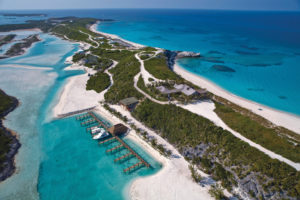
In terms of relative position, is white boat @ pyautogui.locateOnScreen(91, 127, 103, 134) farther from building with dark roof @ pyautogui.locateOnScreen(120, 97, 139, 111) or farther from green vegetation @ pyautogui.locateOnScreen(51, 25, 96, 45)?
green vegetation @ pyautogui.locateOnScreen(51, 25, 96, 45)

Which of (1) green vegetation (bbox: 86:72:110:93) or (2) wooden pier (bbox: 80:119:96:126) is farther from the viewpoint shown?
(1) green vegetation (bbox: 86:72:110:93)

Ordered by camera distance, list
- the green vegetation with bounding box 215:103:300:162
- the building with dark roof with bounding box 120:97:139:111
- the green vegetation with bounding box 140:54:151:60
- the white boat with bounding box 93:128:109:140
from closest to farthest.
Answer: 1. the green vegetation with bounding box 215:103:300:162
2. the white boat with bounding box 93:128:109:140
3. the building with dark roof with bounding box 120:97:139:111
4. the green vegetation with bounding box 140:54:151:60

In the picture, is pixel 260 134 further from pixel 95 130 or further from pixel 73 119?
pixel 73 119

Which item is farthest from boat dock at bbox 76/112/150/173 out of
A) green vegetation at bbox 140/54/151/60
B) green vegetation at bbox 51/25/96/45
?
green vegetation at bbox 51/25/96/45

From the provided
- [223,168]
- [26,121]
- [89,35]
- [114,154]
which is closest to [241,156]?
[223,168]

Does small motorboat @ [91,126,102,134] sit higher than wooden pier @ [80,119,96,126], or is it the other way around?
small motorboat @ [91,126,102,134]

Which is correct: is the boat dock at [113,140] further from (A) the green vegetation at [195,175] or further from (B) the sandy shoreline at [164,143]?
(A) the green vegetation at [195,175]

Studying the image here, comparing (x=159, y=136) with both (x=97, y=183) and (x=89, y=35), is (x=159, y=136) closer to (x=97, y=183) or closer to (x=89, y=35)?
(x=97, y=183)
